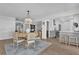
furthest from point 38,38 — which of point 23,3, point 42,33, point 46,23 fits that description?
point 23,3

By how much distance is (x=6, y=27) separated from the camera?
Result: 1.92m

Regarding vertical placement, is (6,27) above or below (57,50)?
above

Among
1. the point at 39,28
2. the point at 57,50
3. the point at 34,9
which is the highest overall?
the point at 34,9

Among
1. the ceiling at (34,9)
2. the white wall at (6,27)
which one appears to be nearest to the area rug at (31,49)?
the white wall at (6,27)

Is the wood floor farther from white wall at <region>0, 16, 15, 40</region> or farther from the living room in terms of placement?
white wall at <region>0, 16, 15, 40</region>

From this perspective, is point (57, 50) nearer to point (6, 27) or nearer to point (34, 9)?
point (34, 9)

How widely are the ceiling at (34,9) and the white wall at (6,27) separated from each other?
0.29ft

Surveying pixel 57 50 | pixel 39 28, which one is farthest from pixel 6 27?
pixel 57 50

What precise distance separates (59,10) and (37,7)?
41 centimetres

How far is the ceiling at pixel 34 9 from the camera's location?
6.32 ft

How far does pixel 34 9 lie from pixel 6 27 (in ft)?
1.98

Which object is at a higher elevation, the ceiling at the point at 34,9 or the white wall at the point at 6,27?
the ceiling at the point at 34,9

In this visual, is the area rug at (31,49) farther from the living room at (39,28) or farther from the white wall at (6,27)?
the white wall at (6,27)
